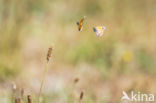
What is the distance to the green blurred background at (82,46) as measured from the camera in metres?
2.70

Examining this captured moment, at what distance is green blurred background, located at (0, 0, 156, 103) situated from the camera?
2697 mm

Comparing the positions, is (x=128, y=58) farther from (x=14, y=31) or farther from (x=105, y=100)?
(x=14, y=31)

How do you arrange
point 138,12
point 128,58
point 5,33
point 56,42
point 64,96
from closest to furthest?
point 64,96 → point 5,33 → point 128,58 → point 56,42 → point 138,12

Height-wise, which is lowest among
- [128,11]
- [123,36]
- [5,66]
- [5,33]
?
[5,66]

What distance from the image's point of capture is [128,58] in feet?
10.4

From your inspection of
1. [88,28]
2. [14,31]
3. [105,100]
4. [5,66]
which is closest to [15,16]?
[14,31]

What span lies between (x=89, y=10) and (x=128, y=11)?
586mm

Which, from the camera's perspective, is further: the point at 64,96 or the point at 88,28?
the point at 88,28

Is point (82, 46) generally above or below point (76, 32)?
below

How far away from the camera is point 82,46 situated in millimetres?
3334

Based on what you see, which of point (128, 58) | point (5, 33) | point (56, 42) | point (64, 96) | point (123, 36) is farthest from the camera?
point (123, 36)

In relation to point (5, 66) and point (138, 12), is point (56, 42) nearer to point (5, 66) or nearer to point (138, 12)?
point (5, 66)

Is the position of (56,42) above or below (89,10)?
below

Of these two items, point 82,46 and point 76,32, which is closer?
point 82,46
